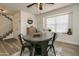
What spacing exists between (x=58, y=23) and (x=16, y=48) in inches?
39.1

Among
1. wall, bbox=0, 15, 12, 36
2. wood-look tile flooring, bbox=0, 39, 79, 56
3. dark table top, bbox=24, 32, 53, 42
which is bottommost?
wood-look tile flooring, bbox=0, 39, 79, 56

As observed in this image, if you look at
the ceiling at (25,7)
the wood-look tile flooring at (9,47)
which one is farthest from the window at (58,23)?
the wood-look tile flooring at (9,47)

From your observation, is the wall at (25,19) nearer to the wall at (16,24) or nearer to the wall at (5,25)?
the wall at (16,24)

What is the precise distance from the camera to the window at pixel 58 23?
1819 millimetres

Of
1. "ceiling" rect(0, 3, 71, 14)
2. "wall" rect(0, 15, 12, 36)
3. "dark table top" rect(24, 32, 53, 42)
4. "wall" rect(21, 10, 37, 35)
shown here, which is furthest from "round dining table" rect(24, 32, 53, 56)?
"ceiling" rect(0, 3, 71, 14)

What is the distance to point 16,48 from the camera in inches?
67.6

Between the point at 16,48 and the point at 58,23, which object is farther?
the point at 58,23

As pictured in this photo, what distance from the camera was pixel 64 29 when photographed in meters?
1.84

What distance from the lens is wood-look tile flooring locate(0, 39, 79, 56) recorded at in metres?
1.69

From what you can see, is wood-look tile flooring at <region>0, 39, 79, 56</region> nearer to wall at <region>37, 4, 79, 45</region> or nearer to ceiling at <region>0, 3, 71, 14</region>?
wall at <region>37, 4, 79, 45</region>

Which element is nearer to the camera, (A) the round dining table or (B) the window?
(A) the round dining table

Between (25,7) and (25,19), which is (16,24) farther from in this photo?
(25,7)

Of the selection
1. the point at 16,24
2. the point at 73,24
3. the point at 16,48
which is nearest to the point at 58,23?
the point at 73,24

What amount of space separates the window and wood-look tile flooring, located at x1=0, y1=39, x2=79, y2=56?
305 millimetres
